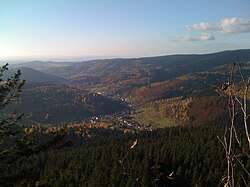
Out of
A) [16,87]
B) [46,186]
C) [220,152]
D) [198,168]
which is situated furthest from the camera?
[220,152]

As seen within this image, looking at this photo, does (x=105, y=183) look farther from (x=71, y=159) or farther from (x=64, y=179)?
(x=71, y=159)

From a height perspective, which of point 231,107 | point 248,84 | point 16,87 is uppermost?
point 248,84

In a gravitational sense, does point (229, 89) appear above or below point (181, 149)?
above

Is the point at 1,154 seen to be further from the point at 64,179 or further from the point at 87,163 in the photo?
the point at 87,163

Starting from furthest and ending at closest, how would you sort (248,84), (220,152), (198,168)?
(220,152) < (198,168) < (248,84)

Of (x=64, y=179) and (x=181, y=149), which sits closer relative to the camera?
(x=64, y=179)

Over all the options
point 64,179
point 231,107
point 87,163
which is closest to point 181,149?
point 87,163

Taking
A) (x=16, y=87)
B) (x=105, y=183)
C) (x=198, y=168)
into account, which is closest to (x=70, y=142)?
(x=16, y=87)

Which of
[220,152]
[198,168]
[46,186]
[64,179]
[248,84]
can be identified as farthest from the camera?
[220,152]

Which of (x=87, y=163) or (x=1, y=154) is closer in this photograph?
(x=1, y=154)
